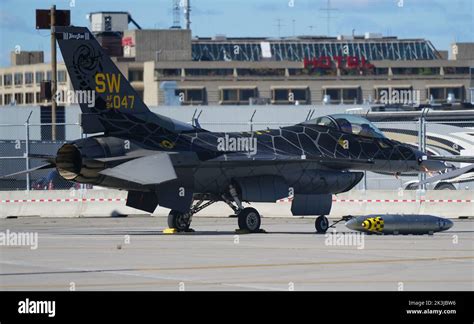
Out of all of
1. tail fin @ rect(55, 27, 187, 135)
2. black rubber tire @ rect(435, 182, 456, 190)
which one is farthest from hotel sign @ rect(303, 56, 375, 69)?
tail fin @ rect(55, 27, 187, 135)

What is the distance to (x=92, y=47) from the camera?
29.9 m

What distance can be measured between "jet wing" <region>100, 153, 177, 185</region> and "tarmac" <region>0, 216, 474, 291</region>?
153cm

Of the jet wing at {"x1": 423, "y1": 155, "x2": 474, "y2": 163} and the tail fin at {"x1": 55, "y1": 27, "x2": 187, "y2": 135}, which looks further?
the jet wing at {"x1": 423, "y1": 155, "x2": 474, "y2": 163}

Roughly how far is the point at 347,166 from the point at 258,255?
9493 mm

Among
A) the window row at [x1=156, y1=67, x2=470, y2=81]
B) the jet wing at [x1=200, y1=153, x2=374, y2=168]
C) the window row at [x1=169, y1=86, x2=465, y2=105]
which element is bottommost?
the jet wing at [x1=200, y1=153, x2=374, y2=168]

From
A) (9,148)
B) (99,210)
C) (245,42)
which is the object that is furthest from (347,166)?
(245,42)

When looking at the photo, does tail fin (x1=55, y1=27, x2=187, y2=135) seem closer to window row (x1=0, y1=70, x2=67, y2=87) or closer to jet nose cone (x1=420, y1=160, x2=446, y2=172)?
jet nose cone (x1=420, y1=160, x2=446, y2=172)

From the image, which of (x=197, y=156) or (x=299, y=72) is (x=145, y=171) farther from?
(x=299, y=72)

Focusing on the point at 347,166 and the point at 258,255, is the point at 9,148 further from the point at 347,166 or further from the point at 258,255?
the point at 258,255

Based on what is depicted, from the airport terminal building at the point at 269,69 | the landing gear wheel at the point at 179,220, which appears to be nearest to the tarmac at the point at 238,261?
the landing gear wheel at the point at 179,220

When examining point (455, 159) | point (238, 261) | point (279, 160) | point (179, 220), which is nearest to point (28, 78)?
point (179, 220)

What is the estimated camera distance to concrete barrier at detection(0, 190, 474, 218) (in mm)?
38469

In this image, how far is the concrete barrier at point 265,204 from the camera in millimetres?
38469
